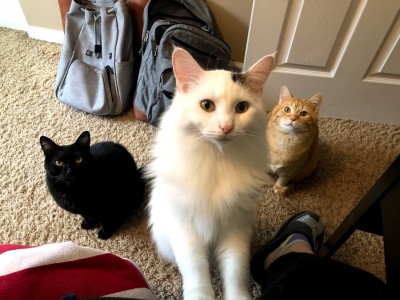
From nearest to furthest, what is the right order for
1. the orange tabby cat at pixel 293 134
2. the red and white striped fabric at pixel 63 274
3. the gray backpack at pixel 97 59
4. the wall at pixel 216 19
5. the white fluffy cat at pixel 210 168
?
the red and white striped fabric at pixel 63 274 → the white fluffy cat at pixel 210 168 → the orange tabby cat at pixel 293 134 → the gray backpack at pixel 97 59 → the wall at pixel 216 19

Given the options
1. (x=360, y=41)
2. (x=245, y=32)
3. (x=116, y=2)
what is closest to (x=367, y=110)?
(x=360, y=41)

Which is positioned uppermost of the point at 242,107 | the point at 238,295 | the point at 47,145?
the point at 242,107

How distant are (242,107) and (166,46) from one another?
814 millimetres

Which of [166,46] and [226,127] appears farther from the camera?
[166,46]

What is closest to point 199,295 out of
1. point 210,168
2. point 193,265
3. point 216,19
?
point 193,265

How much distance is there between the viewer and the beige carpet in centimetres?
Answer: 118

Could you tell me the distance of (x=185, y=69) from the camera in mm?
727

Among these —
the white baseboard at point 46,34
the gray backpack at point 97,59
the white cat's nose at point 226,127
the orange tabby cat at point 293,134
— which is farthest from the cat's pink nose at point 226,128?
the white baseboard at point 46,34

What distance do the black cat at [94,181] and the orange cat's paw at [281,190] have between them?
2.00ft

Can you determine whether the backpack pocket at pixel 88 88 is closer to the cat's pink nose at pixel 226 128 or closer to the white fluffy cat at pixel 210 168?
the white fluffy cat at pixel 210 168

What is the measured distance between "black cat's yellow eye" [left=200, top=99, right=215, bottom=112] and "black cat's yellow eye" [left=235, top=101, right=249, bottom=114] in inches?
2.3

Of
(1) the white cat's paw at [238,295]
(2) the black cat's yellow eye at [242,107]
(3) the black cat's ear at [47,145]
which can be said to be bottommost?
(1) the white cat's paw at [238,295]

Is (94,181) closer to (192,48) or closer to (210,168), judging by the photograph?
(210,168)

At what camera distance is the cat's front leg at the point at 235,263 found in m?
0.79
